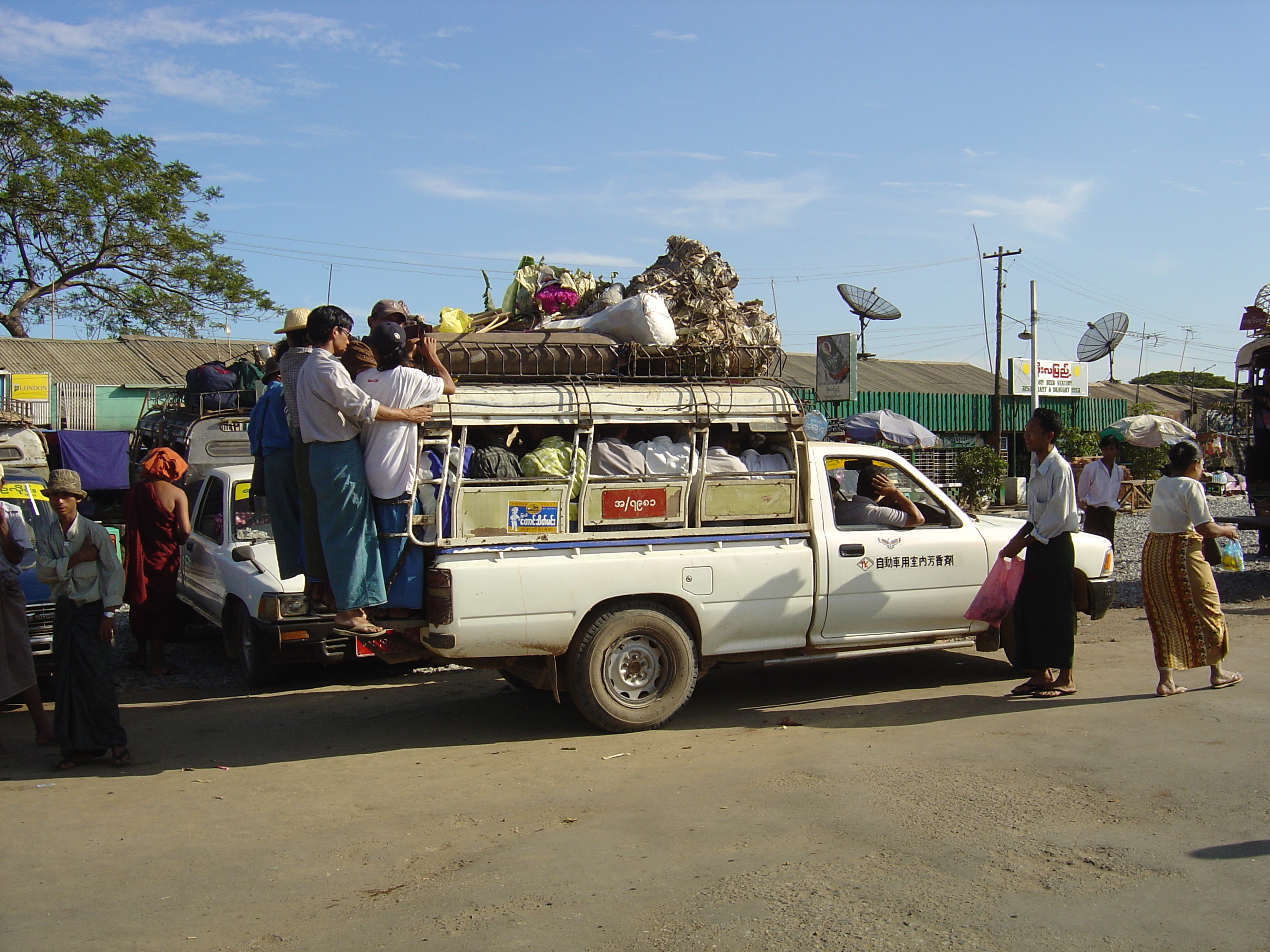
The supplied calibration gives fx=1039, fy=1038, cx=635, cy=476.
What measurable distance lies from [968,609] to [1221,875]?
126 inches

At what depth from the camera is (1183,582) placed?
6785 millimetres

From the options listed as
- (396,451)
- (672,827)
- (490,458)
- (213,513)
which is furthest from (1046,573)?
(213,513)

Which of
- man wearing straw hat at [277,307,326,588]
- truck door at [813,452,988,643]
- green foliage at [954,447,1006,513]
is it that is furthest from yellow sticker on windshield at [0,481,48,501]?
green foliage at [954,447,1006,513]

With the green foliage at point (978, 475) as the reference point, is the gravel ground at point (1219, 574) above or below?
below

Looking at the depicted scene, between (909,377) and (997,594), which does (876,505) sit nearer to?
(997,594)

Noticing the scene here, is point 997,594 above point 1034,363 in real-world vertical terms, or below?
below

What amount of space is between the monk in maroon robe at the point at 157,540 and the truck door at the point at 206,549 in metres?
0.25

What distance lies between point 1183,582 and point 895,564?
1870 millimetres

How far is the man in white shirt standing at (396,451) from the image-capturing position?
5.51m

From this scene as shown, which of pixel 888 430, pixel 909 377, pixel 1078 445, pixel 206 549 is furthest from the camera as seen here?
pixel 909 377

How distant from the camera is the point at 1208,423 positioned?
116 ft

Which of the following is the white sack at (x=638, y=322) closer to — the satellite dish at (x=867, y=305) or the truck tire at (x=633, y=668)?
the truck tire at (x=633, y=668)

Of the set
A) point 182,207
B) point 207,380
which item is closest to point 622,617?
point 207,380

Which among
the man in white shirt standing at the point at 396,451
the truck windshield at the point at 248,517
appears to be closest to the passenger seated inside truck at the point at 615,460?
the man in white shirt standing at the point at 396,451
